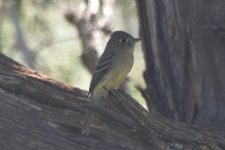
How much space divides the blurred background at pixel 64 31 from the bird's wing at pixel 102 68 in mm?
1409

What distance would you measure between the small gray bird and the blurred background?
52.8 inches

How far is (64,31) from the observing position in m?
10.8

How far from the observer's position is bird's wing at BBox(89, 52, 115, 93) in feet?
20.4

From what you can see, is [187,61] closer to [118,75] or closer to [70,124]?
[118,75]

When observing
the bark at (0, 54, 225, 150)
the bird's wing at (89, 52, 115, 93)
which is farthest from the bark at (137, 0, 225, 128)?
the bark at (0, 54, 225, 150)

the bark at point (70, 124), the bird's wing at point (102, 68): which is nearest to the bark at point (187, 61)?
the bird's wing at point (102, 68)

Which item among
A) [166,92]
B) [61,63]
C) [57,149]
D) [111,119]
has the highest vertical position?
[61,63]

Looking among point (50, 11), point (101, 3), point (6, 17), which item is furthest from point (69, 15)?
point (6, 17)

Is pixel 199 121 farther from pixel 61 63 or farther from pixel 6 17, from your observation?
pixel 6 17

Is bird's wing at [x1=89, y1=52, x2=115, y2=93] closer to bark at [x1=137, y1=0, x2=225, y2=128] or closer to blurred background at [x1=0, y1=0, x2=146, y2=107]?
bark at [x1=137, y1=0, x2=225, y2=128]

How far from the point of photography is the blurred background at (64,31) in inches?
318

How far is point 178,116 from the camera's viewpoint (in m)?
6.44

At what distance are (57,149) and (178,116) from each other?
140 cm

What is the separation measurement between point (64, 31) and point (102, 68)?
178 inches
